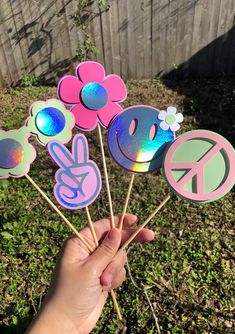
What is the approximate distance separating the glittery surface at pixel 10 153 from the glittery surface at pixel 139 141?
422 mm

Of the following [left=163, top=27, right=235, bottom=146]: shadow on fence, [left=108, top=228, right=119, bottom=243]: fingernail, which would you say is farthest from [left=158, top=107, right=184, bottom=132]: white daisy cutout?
[left=163, top=27, right=235, bottom=146]: shadow on fence

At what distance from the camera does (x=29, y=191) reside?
3723mm

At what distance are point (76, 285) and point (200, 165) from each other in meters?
0.76

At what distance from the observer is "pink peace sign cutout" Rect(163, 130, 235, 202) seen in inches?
65.2

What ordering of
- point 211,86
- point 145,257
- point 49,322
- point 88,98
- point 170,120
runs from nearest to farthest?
1. point 49,322
2. point 170,120
3. point 88,98
4. point 145,257
5. point 211,86

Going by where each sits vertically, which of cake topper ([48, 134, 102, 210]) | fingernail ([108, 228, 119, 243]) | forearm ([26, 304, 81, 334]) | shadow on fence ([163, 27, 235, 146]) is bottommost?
shadow on fence ([163, 27, 235, 146])

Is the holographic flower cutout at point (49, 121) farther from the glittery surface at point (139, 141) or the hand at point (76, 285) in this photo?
the hand at point (76, 285)

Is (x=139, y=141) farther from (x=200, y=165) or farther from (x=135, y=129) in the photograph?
(x=200, y=165)

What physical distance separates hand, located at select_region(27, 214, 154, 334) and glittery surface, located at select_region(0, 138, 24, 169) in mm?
495

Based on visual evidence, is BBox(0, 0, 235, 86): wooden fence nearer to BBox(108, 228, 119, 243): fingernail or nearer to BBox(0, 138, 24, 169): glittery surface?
BBox(0, 138, 24, 169): glittery surface

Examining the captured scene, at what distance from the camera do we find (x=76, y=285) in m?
1.71

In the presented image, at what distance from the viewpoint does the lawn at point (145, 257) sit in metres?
2.68

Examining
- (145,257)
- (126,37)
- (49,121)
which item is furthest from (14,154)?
(126,37)

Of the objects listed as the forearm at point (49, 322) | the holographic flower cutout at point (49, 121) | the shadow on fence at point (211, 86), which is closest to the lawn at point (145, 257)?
the shadow on fence at point (211, 86)
